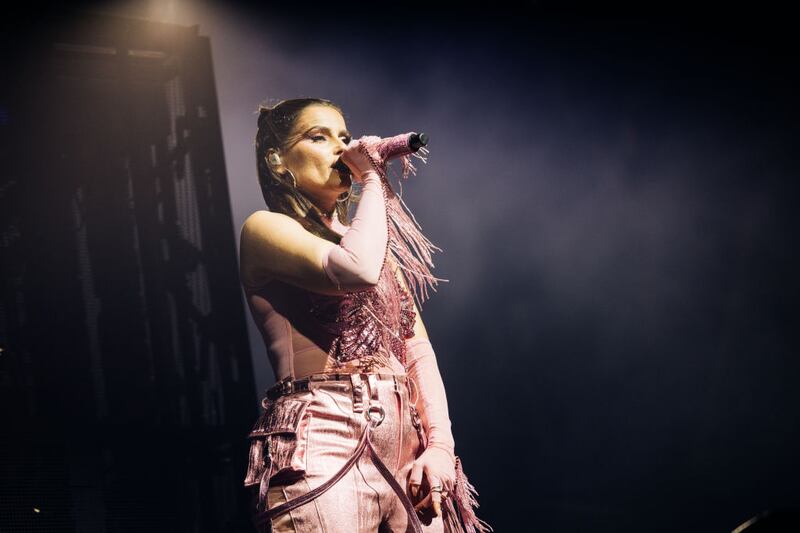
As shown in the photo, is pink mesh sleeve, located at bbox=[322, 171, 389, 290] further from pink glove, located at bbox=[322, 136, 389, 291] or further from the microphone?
the microphone

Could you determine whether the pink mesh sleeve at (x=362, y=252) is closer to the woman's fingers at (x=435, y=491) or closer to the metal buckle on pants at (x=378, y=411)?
the metal buckle on pants at (x=378, y=411)

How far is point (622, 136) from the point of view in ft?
9.43

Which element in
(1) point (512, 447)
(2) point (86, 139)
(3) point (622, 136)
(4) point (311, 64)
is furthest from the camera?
(3) point (622, 136)

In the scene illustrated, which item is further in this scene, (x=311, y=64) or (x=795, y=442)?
(x=795, y=442)

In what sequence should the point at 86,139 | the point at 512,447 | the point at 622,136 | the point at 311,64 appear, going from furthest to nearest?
the point at 622,136, the point at 512,447, the point at 311,64, the point at 86,139

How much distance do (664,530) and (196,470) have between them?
1.59m

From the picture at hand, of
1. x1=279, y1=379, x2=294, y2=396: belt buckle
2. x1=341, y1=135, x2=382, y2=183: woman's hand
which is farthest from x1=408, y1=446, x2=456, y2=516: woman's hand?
x1=341, y1=135, x2=382, y2=183: woman's hand

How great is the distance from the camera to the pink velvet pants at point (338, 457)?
1.50 m

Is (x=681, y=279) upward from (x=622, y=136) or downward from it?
downward

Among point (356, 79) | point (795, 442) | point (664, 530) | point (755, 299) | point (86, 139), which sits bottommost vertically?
point (664, 530)

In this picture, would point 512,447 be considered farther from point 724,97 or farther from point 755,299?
point 724,97

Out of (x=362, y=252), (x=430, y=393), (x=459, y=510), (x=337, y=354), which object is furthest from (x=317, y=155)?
(x=459, y=510)

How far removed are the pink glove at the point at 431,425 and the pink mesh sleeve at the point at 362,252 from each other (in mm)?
310

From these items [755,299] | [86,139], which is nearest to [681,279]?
[755,299]
